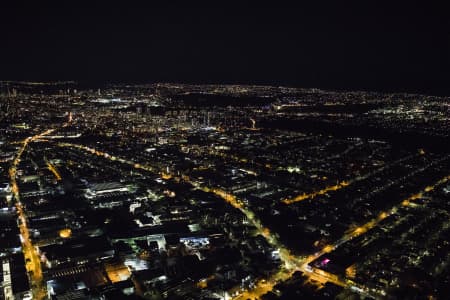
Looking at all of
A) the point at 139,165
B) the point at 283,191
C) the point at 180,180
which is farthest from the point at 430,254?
the point at 139,165

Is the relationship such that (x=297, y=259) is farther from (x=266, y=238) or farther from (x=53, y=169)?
(x=53, y=169)

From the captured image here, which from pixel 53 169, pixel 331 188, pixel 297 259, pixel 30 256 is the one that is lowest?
pixel 30 256

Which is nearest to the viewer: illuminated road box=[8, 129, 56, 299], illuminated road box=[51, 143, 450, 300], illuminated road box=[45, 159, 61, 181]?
illuminated road box=[51, 143, 450, 300]

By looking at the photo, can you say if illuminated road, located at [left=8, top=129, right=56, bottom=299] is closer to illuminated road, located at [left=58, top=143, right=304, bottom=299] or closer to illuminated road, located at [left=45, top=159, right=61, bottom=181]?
illuminated road, located at [left=45, top=159, right=61, bottom=181]

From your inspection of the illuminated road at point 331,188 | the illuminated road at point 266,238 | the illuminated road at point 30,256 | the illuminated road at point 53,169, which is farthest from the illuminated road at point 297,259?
the illuminated road at point 53,169

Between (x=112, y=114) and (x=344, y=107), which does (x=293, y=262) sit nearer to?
(x=112, y=114)

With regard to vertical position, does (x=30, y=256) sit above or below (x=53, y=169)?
below

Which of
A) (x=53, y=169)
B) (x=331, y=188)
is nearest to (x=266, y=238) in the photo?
(x=331, y=188)

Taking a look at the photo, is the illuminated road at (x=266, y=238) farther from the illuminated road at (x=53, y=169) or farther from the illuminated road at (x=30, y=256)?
the illuminated road at (x=30, y=256)

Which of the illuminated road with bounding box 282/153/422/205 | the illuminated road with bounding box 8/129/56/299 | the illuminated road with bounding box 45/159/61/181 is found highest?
the illuminated road with bounding box 282/153/422/205

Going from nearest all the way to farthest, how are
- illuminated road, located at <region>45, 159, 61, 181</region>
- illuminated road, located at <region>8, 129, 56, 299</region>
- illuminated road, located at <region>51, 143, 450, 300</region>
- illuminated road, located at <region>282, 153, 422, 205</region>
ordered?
illuminated road, located at <region>51, 143, 450, 300</region>, illuminated road, located at <region>8, 129, 56, 299</region>, illuminated road, located at <region>282, 153, 422, 205</region>, illuminated road, located at <region>45, 159, 61, 181</region>

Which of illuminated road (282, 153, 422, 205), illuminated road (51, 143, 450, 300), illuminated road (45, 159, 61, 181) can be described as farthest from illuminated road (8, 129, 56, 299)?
illuminated road (282, 153, 422, 205)

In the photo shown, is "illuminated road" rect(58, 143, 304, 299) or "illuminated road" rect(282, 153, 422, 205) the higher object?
"illuminated road" rect(282, 153, 422, 205)
